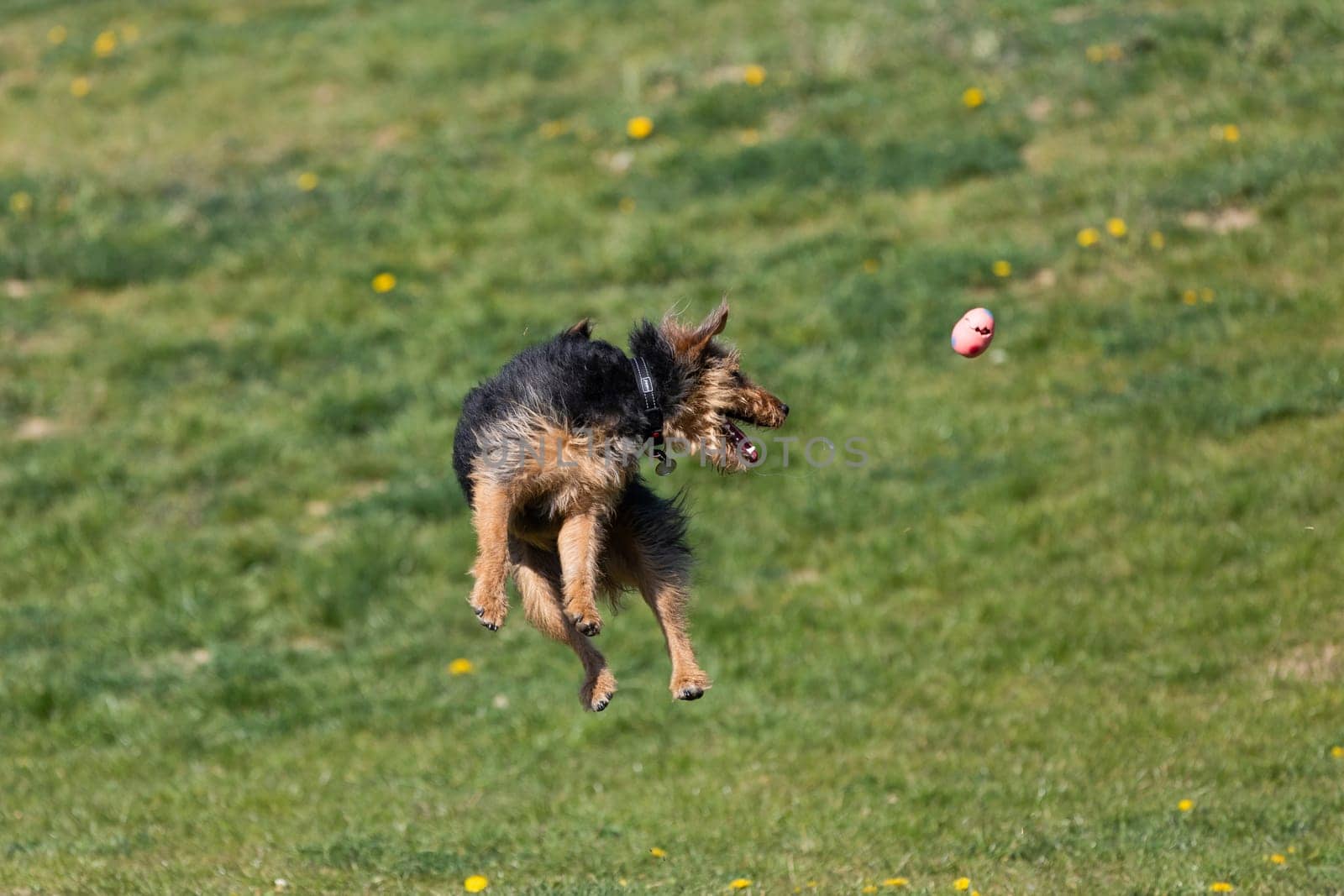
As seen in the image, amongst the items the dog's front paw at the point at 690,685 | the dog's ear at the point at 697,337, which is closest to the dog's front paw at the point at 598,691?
the dog's front paw at the point at 690,685

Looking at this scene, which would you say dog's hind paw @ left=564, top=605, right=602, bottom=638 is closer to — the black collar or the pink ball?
the black collar

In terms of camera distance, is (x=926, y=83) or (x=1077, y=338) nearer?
(x=1077, y=338)

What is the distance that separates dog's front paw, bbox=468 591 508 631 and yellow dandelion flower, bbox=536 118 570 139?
11233 millimetres

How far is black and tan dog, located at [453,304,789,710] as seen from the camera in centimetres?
588

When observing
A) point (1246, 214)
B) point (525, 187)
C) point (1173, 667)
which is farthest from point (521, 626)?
point (1246, 214)

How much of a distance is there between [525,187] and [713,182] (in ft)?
6.38

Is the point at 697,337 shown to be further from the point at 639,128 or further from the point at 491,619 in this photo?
the point at 639,128

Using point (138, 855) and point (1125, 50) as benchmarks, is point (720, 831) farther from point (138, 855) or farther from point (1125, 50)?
point (1125, 50)

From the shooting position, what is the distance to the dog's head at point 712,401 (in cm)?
603

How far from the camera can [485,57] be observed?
1783 centimetres

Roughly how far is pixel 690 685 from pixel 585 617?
564 millimetres

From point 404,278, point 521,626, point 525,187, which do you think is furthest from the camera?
point 525,187

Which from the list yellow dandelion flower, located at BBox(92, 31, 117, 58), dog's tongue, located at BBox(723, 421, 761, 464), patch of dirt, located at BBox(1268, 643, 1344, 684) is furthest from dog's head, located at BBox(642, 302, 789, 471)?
yellow dandelion flower, located at BBox(92, 31, 117, 58)

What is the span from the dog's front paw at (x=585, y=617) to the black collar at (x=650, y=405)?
2.23ft
